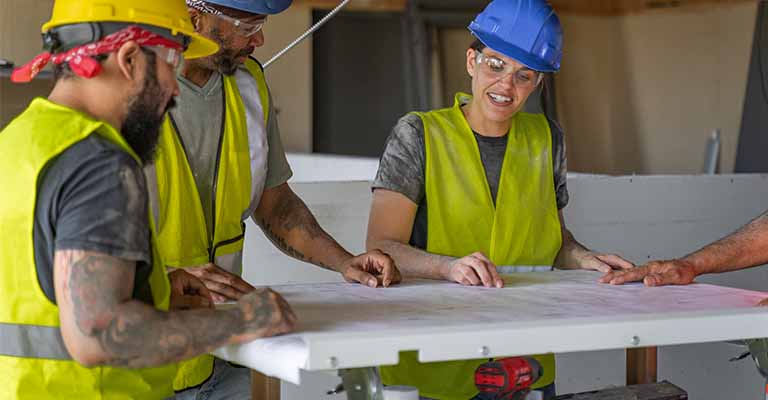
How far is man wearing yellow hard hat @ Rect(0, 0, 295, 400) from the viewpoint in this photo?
5.17 ft

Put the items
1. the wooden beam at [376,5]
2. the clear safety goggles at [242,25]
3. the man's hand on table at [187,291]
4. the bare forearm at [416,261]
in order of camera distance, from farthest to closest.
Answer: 1. the wooden beam at [376,5]
2. the bare forearm at [416,261]
3. the clear safety goggles at [242,25]
4. the man's hand on table at [187,291]

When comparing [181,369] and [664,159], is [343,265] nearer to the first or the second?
[181,369]

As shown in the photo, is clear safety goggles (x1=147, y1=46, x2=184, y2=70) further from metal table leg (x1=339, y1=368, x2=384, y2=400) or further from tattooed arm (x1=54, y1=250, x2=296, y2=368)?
metal table leg (x1=339, y1=368, x2=384, y2=400)

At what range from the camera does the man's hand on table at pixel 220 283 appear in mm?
2090

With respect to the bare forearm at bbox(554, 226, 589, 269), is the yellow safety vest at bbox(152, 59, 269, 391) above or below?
above

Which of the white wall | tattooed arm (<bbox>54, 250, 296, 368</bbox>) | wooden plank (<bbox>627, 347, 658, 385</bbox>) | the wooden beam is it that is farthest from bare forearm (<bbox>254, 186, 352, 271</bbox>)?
the wooden beam

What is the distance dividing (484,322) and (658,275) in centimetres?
68

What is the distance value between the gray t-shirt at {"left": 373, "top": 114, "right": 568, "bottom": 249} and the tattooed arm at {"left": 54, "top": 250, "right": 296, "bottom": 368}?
0.97 metres

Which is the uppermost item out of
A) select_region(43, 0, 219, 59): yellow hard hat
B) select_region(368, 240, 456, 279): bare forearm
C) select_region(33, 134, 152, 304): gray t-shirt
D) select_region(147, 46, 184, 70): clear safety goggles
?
select_region(43, 0, 219, 59): yellow hard hat

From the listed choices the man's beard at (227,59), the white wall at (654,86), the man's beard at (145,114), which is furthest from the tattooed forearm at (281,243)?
the white wall at (654,86)

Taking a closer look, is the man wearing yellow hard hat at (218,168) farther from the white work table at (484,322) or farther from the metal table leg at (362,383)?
the metal table leg at (362,383)

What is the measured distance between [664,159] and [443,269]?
237 inches

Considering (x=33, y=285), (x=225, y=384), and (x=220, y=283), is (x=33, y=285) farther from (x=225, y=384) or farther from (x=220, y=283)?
(x=225, y=384)

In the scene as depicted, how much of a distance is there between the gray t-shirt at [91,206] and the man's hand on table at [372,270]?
0.75 m
